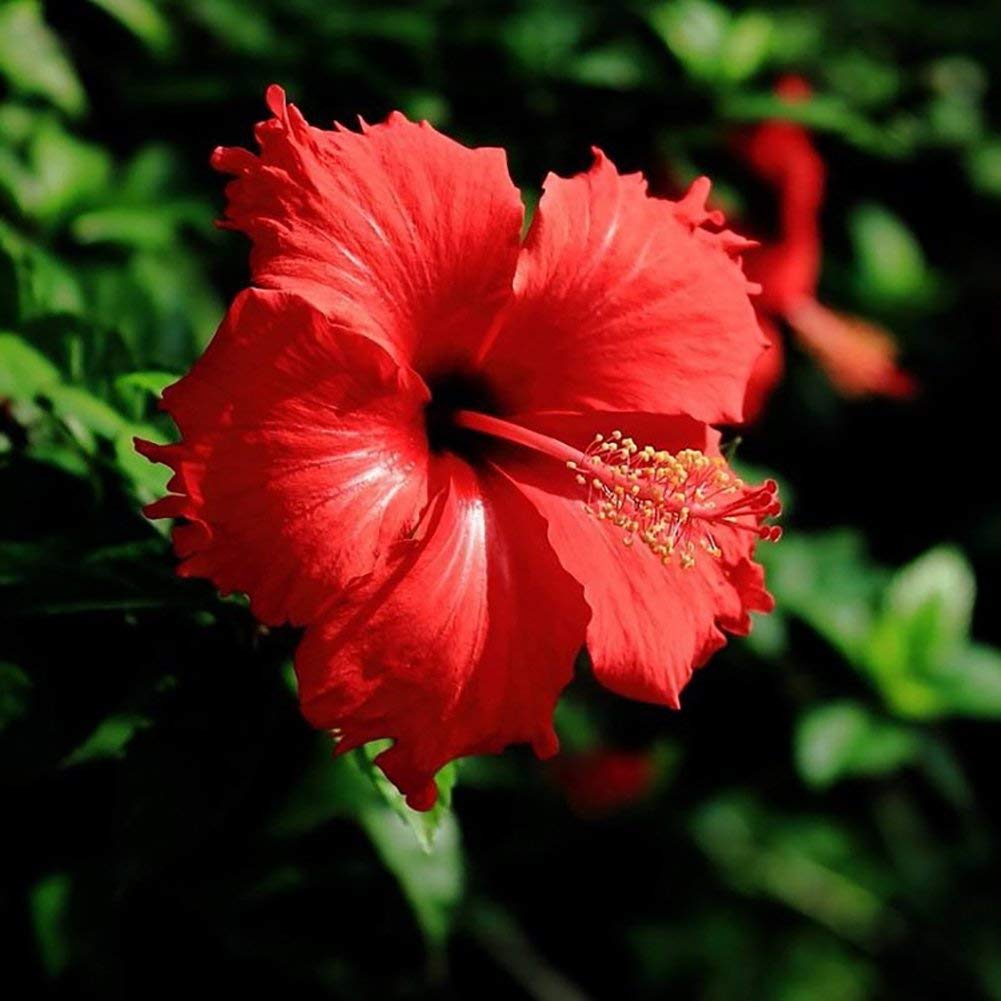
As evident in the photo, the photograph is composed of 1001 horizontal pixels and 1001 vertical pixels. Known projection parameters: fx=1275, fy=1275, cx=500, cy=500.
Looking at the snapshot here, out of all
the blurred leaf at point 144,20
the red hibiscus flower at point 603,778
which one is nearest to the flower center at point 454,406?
the blurred leaf at point 144,20

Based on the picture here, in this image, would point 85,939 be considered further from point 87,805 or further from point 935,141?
point 935,141

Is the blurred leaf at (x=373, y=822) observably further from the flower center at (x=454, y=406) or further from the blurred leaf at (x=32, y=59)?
the blurred leaf at (x=32, y=59)

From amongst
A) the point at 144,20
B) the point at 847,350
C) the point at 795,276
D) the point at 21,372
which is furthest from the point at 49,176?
the point at 847,350

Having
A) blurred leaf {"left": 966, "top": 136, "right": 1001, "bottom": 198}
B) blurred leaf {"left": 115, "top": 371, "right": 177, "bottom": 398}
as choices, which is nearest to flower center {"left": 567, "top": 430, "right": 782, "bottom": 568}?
blurred leaf {"left": 115, "top": 371, "right": 177, "bottom": 398}

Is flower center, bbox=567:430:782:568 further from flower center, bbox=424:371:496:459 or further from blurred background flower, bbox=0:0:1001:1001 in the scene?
blurred background flower, bbox=0:0:1001:1001

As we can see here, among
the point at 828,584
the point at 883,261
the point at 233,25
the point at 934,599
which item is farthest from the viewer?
the point at 883,261

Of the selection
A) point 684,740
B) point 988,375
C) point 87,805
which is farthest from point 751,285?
point 988,375

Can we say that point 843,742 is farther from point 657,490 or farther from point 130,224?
point 130,224
